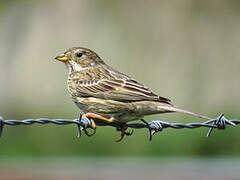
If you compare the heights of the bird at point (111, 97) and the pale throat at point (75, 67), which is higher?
the pale throat at point (75, 67)

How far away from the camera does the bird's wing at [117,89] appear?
607cm

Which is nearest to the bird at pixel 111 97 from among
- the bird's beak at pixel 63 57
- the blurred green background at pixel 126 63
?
the bird's beak at pixel 63 57

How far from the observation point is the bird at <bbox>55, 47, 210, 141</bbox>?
5973mm

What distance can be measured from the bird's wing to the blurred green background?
15.4ft

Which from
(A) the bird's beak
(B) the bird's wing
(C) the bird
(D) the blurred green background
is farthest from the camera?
(D) the blurred green background

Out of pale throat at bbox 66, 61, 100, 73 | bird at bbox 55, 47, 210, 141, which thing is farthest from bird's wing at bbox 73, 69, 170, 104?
pale throat at bbox 66, 61, 100, 73

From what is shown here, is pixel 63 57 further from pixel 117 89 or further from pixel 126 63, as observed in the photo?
pixel 126 63

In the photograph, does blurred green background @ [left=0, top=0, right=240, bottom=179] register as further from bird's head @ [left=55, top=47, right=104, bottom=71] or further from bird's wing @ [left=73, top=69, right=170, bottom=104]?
bird's wing @ [left=73, top=69, right=170, bottom=104]

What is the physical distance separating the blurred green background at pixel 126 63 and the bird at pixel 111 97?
450 centimetres

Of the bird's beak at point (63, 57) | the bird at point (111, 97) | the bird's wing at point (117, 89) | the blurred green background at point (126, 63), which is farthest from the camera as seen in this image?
the blurred green background at point (126, 63)

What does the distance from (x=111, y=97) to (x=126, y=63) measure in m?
8.01

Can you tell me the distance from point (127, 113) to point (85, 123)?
503mm

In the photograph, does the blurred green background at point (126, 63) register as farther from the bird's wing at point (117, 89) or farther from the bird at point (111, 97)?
the bird's wing at point (117, 89)
